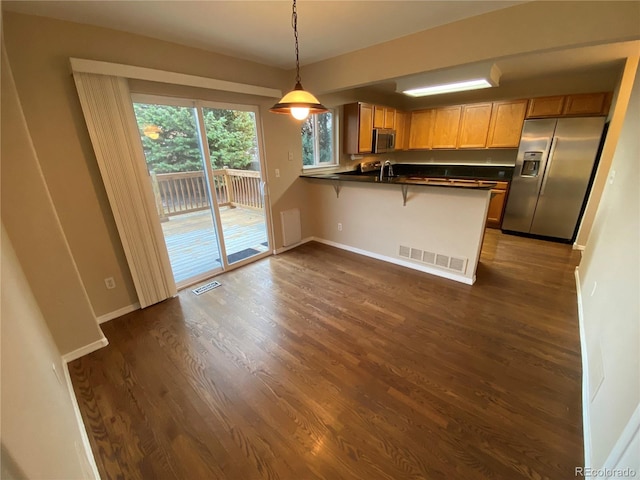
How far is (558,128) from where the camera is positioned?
12.6 feet

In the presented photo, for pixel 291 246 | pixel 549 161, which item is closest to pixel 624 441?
pixel 291 246

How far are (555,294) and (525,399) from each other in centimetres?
168

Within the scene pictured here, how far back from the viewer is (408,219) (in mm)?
3359

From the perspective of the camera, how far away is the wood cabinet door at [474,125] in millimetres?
4691

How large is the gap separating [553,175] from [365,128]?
2999 millimetres

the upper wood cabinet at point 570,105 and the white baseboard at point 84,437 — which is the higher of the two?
the upper wood cabinet at point 570,105

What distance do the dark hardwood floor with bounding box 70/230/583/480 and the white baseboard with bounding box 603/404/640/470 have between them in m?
0.36

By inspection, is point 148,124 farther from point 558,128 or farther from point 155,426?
point 558,128

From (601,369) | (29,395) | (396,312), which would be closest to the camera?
(29,395)

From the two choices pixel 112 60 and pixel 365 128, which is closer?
pixel 112 60

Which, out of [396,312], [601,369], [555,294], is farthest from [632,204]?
[396,312]

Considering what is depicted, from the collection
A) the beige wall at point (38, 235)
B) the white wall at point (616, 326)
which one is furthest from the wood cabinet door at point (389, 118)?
the beige wall at point (38, 235)

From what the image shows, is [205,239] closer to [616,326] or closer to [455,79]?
[455,79]

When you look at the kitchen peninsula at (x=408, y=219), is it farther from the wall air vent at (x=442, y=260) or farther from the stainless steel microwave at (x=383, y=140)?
the stainless steel microwave at (x=383, y=140)
